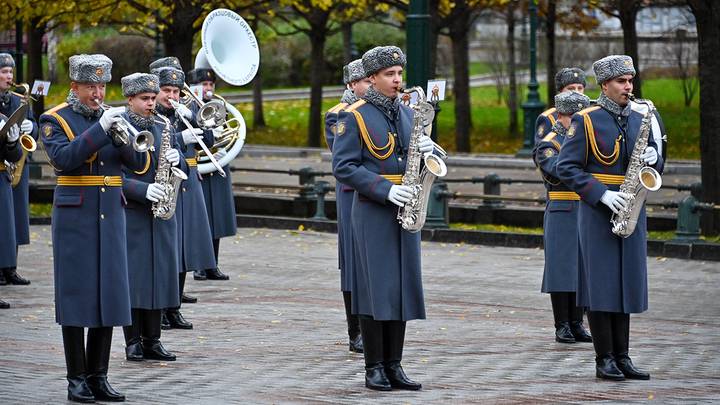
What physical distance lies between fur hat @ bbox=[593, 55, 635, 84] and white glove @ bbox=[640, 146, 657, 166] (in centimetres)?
57

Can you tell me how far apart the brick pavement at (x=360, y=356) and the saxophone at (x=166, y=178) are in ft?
3.77

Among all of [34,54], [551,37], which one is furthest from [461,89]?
[34,54]

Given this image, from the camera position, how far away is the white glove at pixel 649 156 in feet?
34.3

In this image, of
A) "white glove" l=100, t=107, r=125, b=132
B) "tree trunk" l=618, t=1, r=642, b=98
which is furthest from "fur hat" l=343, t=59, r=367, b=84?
"tree trunk" l=618, t=1, r=642, b=98

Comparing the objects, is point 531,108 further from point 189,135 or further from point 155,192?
point 155,192

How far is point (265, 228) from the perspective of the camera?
71.8 feet

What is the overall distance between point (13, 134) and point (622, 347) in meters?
6.38

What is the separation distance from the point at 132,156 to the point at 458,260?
894cm

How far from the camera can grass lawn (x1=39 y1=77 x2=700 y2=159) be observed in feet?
114

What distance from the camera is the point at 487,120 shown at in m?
40.1

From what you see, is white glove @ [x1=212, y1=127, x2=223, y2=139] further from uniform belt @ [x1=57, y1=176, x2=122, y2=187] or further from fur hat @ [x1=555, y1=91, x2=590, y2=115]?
uniform belt @ [x1=57, y1=176, x2=122, y2=187]

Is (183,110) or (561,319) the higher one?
(183,110)

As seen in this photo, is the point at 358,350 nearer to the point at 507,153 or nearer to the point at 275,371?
the point at 275,371

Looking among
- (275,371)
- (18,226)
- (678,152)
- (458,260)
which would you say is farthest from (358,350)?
(678,152)
